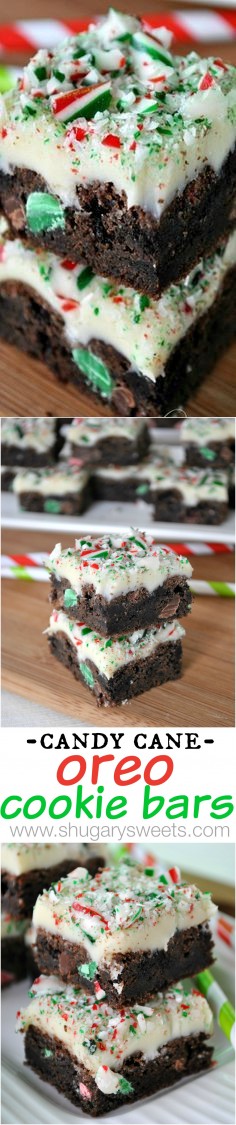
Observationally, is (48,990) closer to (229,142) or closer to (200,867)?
(200,867)

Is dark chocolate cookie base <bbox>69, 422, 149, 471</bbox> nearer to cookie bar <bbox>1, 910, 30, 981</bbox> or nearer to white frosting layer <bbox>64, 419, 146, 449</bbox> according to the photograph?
white frosting layer <bbox>64, 419, 146, 449</bbox>

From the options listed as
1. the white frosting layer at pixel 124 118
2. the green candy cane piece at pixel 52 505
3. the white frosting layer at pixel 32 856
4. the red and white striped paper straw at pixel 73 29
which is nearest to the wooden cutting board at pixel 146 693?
the white frosting layer at pixel 32 856

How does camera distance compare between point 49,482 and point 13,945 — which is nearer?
point 13,945

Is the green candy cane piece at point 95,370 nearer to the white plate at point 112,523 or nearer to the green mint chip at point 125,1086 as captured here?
the white plate at point 112,523

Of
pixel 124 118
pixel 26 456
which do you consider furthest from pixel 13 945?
pixel 124 118

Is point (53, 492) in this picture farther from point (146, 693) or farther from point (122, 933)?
point (122, 933)

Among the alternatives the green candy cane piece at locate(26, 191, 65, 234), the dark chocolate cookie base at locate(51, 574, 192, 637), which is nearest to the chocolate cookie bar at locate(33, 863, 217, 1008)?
the dark chocolate cookie base at locate(51, 574, 192, 637)
